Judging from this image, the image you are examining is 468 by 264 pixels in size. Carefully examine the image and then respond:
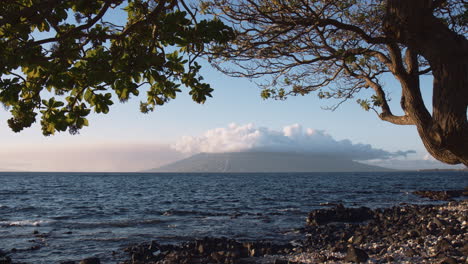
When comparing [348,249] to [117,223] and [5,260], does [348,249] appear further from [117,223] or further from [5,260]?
[117,223]

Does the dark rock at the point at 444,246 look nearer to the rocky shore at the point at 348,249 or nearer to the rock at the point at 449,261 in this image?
the rocky shore at the point at 348,249

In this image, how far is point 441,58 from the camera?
24.4 ft

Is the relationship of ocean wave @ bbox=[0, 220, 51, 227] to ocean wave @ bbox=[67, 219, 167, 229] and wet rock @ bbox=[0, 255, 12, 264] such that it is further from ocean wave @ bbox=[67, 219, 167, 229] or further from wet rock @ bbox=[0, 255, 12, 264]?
wet rock @ bbox=[0, 255, 12, 264]

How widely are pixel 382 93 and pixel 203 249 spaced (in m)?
8.91

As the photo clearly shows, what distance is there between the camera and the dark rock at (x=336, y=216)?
22500 millimetres

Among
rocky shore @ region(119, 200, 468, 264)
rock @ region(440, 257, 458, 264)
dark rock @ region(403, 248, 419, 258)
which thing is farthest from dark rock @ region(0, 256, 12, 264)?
rock @ region(440, 257, 458, 264)

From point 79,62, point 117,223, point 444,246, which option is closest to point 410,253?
point 444,246

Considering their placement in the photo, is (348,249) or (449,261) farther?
(348,249)

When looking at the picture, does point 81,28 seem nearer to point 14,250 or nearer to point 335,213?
point 14,250

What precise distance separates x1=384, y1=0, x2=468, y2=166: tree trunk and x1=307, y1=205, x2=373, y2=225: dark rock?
→ 1543 cm

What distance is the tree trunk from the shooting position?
7383 mm

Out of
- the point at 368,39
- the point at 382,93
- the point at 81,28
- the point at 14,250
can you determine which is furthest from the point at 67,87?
the point at 14,250

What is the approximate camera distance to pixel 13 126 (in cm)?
568

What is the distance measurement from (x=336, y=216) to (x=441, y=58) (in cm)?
1722
